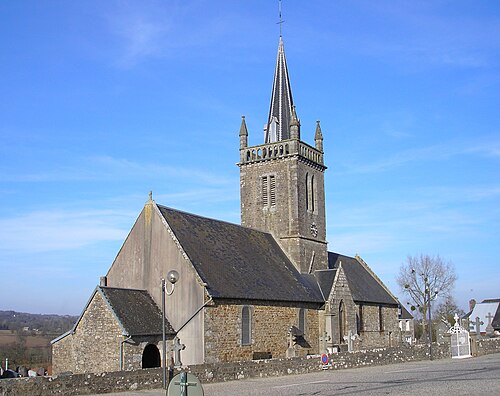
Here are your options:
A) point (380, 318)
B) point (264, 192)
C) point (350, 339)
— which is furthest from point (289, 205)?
point (380, 318)

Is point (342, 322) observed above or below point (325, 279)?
below

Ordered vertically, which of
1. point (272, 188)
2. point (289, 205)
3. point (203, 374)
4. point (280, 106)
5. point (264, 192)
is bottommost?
point (203, 374)

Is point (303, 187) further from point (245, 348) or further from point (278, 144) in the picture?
point (245, 348)

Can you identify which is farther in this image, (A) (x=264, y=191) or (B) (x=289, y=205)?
(A) (x=264, y=191)

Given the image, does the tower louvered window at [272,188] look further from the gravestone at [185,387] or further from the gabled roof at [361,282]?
the gravestone at [185,387]

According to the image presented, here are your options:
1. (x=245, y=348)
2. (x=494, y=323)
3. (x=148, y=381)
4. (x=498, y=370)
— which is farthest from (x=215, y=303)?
(x=494, y=323)

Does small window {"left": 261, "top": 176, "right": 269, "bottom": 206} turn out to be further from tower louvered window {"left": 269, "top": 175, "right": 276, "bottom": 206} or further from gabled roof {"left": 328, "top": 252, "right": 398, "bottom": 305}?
gabled roof {"left": 328, "top": 252, "right": 398, "bottom": 305}

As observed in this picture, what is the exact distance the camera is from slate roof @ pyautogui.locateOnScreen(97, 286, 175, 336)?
27.4m

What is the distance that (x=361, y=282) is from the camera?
52062 millimetres

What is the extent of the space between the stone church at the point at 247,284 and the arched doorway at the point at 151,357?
0.05m

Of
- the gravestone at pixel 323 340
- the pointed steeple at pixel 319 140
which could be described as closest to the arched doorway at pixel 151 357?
the gravestone at pixel 323 340

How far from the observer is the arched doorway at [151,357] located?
29188mm

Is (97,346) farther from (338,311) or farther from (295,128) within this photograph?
(295,128)

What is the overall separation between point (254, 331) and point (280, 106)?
19.0 meters
